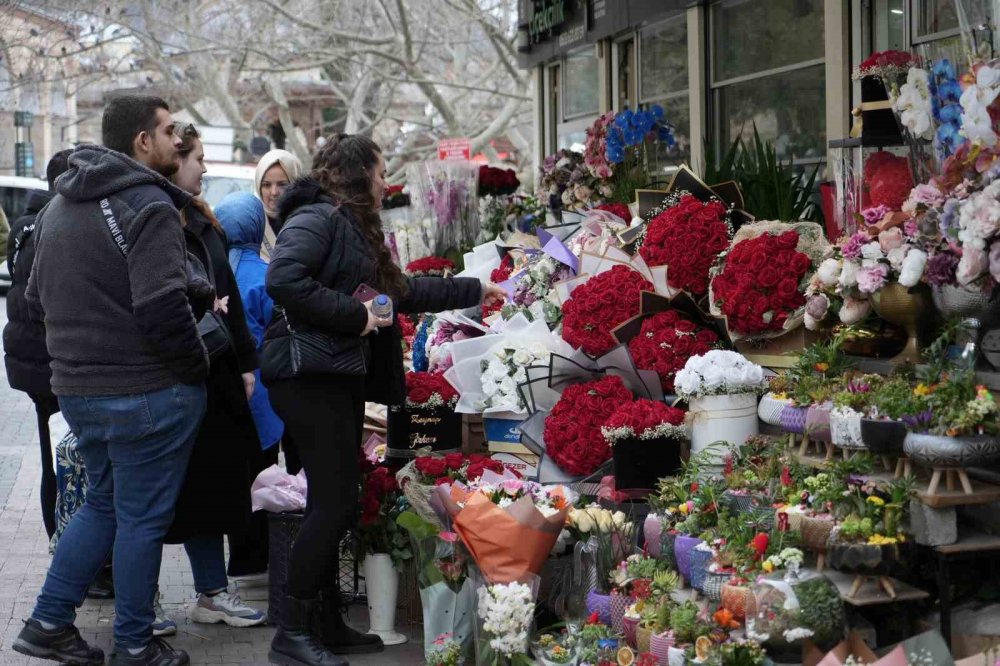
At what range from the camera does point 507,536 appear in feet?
14.3

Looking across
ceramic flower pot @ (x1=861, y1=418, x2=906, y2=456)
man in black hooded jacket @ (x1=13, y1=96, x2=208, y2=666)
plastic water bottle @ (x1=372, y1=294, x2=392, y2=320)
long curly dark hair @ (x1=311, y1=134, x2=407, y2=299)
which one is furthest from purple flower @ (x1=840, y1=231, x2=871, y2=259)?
man in black hooded jacket @ (x1=13, y1=96, x2=208, y2=666)

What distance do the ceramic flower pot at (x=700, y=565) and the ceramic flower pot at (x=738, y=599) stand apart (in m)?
0.17

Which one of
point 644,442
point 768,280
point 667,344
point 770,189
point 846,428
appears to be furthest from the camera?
point 770,189

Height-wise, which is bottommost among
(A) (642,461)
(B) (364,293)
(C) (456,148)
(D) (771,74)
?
(A) (642,461)

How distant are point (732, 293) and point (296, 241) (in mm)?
1535

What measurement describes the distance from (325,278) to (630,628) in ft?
5.15

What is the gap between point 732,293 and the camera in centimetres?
463

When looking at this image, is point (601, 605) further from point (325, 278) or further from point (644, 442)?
point (325, 278)

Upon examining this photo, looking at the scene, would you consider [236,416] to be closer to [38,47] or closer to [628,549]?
[628,549]

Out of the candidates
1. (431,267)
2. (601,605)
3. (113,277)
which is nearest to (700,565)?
(601,605)

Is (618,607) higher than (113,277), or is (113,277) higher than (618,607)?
(113,277)

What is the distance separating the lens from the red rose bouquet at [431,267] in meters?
7.76

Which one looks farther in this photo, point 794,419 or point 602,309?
point 602,309

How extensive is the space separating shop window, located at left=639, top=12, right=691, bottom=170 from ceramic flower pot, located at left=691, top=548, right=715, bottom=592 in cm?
392
